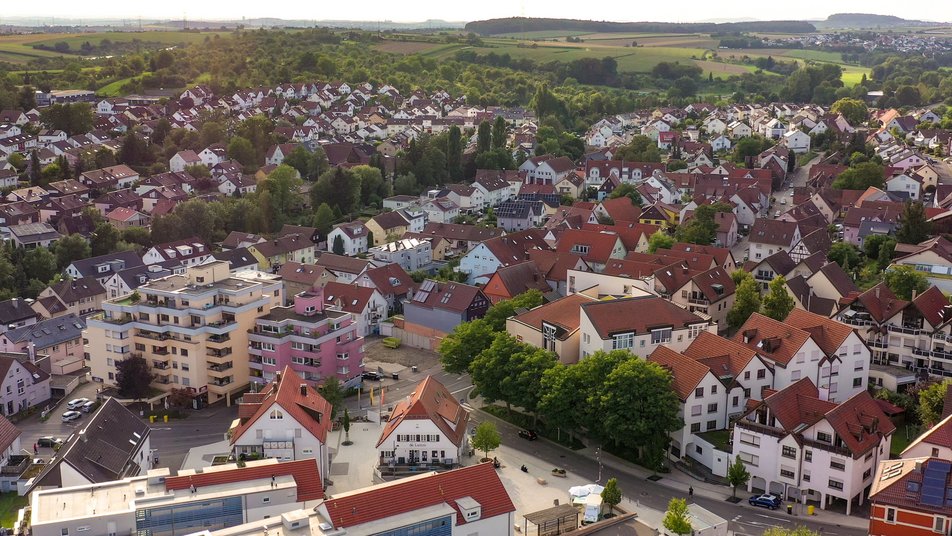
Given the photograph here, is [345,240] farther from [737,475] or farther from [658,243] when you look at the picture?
[737,475]

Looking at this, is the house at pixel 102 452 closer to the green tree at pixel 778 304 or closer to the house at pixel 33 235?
the green tree at pixel 778 304

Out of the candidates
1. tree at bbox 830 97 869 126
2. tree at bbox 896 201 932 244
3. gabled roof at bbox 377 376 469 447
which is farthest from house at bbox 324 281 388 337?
tree at bbox 830 97 869 126

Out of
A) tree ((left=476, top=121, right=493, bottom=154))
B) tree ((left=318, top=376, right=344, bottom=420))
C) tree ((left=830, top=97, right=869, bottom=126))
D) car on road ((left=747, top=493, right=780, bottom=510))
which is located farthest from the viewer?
tree ((left=830, top=97, right=869, bottom=126))

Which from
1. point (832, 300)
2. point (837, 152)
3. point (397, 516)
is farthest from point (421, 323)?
point (837, 152)

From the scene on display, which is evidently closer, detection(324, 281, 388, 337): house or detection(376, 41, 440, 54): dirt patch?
detection(324, 281, 388, 337): house

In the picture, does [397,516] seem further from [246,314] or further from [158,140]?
[158,140]

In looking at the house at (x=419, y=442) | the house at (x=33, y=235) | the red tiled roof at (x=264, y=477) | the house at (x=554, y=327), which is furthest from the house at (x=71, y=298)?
the red tiled roof at (x=264, y=477)

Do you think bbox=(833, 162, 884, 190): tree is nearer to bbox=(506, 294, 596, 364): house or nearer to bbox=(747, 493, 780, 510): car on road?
bbox=(506, 294, 596, 364): house

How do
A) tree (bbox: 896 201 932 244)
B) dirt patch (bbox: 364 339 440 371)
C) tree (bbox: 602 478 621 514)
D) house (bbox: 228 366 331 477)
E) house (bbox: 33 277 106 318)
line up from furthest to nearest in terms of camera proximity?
tree (bbox: 896 201 932 244), house (bbox: 33 277 106 318), dirt patch (bbox: 364 339 440 371), house (bbox: 228 366 331 477), tree (bbox: 602 478 621 514)

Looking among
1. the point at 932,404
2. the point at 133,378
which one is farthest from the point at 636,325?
the point at 133,378
